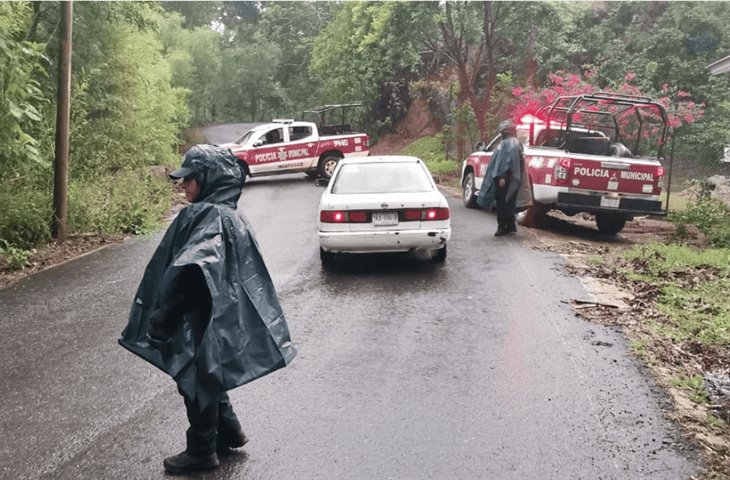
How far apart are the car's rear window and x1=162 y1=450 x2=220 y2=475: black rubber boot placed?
5569 mm

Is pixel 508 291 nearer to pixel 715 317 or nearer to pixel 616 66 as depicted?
pixel 715 317

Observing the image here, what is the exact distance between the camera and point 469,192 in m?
15.5

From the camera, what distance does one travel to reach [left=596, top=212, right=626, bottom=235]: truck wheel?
12.4 meters

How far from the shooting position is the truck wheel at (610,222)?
40.6 ft

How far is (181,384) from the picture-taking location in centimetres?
346

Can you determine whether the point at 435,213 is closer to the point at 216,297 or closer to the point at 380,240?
the point at 380,240

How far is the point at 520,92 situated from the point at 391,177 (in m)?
13.7

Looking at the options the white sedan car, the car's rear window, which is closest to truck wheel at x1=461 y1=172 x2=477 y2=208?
the car's rear window

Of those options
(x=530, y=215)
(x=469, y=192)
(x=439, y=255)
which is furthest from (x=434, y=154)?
(x=439, y=255)

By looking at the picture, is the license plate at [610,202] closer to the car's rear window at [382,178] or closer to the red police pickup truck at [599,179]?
the red police pickup truck at [599,179]

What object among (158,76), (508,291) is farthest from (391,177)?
(158,76)

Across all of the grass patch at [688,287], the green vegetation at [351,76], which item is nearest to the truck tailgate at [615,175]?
the grass patch at [688,287]

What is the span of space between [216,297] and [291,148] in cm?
1861

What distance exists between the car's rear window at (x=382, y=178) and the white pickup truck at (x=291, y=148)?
12344 millimetres
